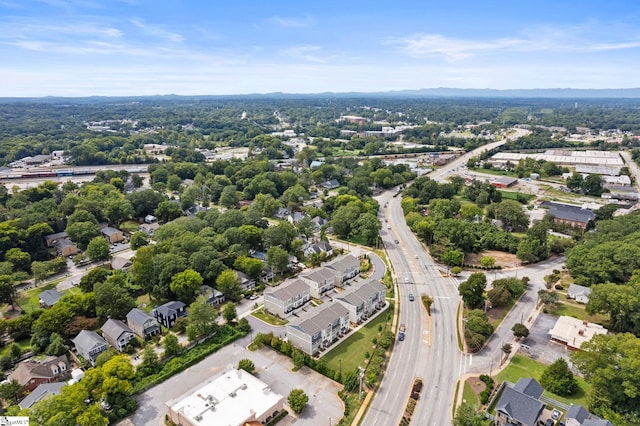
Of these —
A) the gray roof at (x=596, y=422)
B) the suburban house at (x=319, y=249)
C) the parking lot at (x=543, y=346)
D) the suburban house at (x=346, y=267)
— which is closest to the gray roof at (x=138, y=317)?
the suburban house at (x=346, y=267)

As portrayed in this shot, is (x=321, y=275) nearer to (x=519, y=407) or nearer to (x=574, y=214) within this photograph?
(x=519, y=407)

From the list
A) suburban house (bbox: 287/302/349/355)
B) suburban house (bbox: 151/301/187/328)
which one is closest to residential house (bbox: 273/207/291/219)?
suburban house (bbox: 151/301/187/328)

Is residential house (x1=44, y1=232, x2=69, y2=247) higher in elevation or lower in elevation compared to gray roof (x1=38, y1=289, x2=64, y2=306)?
higher

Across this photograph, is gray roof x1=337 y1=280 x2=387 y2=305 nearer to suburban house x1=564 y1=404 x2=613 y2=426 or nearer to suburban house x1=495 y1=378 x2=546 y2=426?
suburban house x1=495 y1=378 x2=546 y2=426

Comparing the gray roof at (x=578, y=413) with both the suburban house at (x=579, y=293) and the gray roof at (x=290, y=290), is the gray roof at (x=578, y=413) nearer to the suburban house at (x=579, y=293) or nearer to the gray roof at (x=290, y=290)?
the suburban house at (x=579, y=293)

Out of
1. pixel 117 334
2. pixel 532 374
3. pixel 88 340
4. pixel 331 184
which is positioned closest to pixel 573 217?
pixel 532 374

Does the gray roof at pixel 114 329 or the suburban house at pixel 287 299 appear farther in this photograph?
the suburban house at pixel 287 299
